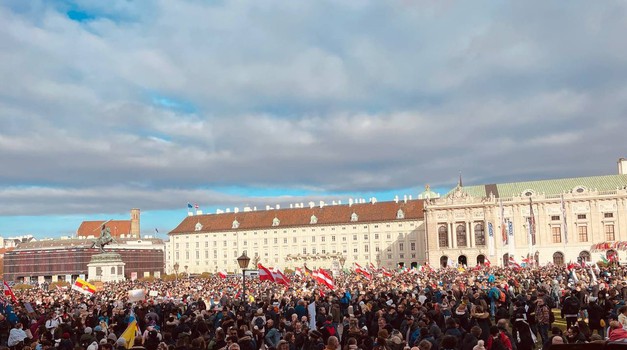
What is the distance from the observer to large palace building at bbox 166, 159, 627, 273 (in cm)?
10344

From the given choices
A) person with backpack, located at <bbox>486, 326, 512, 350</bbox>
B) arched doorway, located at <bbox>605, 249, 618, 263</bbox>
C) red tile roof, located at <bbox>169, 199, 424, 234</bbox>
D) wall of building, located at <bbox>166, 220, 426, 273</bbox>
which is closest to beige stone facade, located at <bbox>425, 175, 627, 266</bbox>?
arched doorway, located at <bbox>605, 249, 618, 263</bbox>

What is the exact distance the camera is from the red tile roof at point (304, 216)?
430 feet

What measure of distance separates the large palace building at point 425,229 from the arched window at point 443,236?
0.58ft

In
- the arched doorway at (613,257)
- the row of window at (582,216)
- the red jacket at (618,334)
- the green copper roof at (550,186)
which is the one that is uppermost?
the green copper roof at (550,186)

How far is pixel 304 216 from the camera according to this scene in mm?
138125

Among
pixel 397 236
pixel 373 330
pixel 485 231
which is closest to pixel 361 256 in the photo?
pixel 397 236

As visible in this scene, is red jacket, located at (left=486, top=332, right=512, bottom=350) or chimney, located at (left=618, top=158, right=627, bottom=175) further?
chimney, located at (left=618, top=158, right=627, bottom=175)

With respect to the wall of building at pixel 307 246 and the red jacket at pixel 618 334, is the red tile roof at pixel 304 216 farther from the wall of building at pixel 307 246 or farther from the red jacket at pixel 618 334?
the red jacket at pixel 618 334

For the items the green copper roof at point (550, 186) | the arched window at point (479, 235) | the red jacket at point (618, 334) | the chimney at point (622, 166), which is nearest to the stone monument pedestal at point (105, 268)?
the red jacket at point (618, 334)

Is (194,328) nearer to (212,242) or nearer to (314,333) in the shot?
(314,333)

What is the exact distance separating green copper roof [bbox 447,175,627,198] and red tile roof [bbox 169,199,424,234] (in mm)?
14283

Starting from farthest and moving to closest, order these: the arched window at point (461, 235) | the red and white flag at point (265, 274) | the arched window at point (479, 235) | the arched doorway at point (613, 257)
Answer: the arched window at point (461, 235) < the arched window at point (479, 235) < the arched doorway at point (613, 257) < the red and white flag at point (265, 274)

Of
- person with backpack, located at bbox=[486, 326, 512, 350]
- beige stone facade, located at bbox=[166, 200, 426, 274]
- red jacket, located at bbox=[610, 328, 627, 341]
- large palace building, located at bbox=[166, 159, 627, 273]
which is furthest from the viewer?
beige stone facade, located at bbox=[166, 200, 426, 274]

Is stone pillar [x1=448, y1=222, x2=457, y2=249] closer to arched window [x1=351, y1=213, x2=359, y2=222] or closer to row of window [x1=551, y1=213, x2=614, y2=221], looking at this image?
row of window [x1=551, y1=213, x2=614, y2=221]
